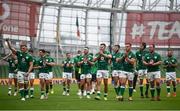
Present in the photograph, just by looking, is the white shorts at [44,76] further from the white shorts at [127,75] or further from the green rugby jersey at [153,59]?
the green rugby jersey at [153,59]

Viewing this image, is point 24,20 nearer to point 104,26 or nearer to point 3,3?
point 3,3

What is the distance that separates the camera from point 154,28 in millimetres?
48688

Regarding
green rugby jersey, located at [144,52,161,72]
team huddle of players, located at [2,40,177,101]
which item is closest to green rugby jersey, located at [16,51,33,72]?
team huddle of players, located at [2,40,177,101]

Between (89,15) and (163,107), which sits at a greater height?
(89,15)

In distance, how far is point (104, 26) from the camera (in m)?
53.6

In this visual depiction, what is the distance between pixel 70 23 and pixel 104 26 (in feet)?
12.7

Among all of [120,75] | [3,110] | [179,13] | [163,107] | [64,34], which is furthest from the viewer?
[64,34]

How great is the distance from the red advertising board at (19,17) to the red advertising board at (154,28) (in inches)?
379

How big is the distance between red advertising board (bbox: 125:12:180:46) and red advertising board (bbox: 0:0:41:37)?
963 centimetres

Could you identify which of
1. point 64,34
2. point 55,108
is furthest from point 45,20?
point 55,108

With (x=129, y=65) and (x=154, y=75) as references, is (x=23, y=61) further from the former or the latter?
(x=154, y=75)

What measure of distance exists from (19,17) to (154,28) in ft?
44.3

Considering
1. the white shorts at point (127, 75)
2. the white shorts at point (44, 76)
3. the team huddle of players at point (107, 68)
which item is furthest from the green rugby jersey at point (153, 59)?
the white shorts at point (44, 76)

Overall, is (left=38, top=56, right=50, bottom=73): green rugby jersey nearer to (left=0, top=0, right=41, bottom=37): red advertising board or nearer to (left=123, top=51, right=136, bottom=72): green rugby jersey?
(left=123, top=51, right=136, bottom=72): green rugby jersey
